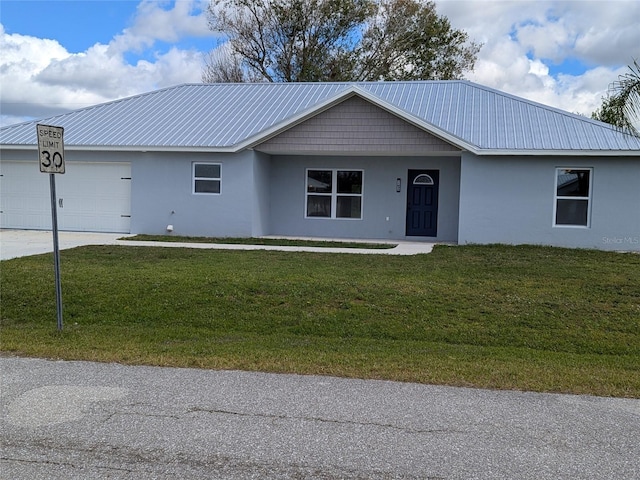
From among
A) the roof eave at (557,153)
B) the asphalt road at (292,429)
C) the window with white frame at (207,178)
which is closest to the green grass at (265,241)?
the window with white frame at (207,178)

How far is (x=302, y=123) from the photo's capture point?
1698 centimetres

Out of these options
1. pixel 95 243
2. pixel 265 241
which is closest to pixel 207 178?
pixel 265 241

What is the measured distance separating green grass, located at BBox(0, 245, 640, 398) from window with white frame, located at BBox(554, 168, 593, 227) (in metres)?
3.46

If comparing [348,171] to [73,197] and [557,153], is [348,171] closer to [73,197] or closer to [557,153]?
[557,153]

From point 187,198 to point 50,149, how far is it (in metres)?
10.7

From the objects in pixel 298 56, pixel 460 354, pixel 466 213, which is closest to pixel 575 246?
pixel 466 213

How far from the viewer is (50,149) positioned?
7.00 meters

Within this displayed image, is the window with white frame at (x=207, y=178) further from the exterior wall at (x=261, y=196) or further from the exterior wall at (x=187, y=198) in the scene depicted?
the exterior wall at (x=261, y=196)

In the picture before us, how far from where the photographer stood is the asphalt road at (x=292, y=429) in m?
3.94

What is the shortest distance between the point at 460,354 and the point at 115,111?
56.4 ft

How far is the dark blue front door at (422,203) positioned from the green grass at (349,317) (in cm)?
550

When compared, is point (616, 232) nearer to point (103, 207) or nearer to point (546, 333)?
point (546, 333)

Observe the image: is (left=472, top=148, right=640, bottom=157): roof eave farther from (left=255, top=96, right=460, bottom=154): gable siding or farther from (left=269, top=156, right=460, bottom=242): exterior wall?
(left=269, top=156, right=460, bottom=242): exterior wall

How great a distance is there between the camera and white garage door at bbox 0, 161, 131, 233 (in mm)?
18250
